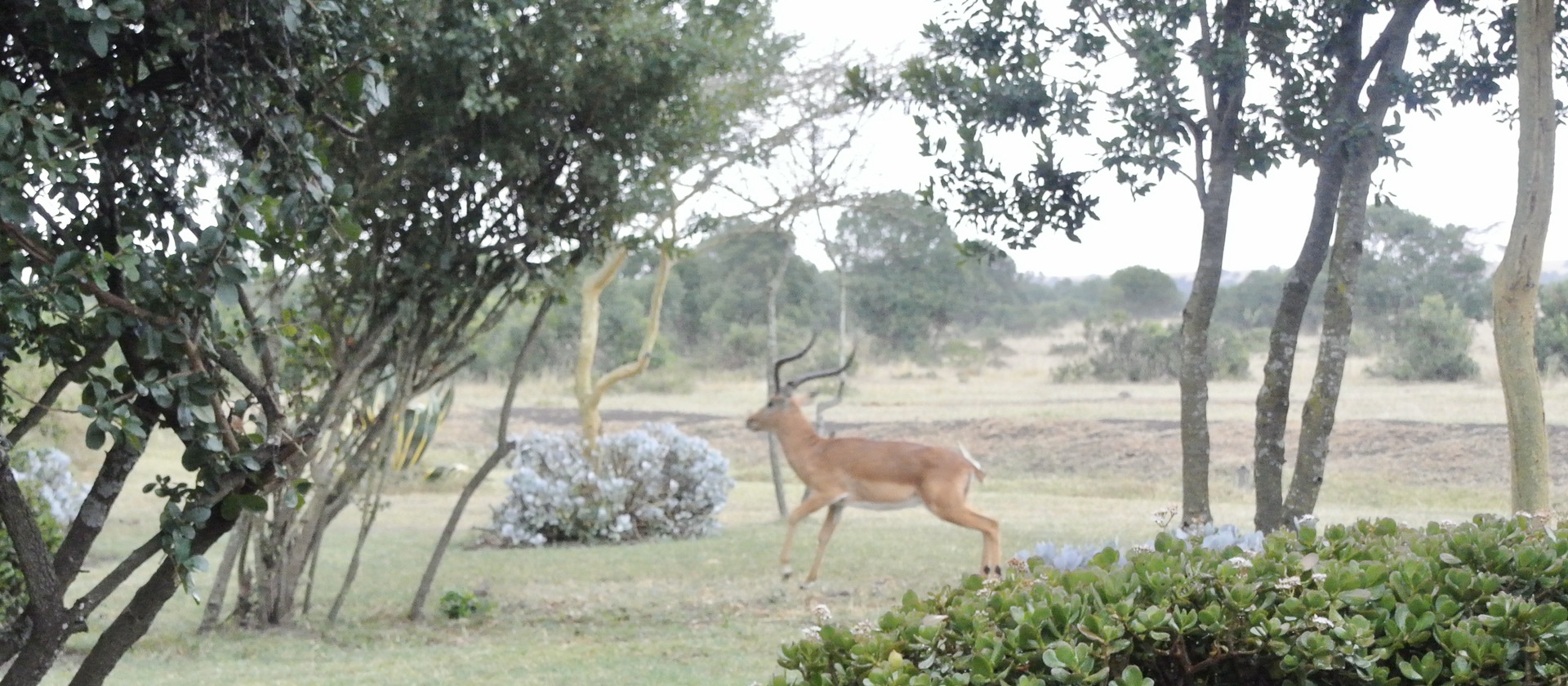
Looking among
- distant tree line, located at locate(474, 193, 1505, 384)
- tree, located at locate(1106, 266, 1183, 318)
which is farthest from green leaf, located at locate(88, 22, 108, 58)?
tree, located at locate(1106, 266, 1183, 318)

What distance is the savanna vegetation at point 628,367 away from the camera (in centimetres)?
254

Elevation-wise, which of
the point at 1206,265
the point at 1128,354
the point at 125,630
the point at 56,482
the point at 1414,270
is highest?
the point at 1414,270

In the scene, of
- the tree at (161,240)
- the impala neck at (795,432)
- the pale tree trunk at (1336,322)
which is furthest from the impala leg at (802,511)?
the tree at (161,240)

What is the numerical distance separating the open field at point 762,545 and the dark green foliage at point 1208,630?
1367 millimetres

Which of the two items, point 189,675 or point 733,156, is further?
point 733,156

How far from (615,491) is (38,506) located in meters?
5.05

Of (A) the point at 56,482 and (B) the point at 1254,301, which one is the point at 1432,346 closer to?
(B) the point at 1254,301

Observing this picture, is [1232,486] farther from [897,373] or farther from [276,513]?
[897,373]

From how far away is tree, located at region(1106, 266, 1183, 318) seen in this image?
22.4 metres

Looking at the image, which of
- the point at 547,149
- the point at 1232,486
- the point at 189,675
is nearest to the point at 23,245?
the point at 189,675

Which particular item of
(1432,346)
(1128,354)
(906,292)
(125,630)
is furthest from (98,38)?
(906,292)

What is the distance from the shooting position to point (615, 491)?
1137cm

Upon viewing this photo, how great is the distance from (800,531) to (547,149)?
5.94 meters

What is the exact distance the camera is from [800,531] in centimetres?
1187
